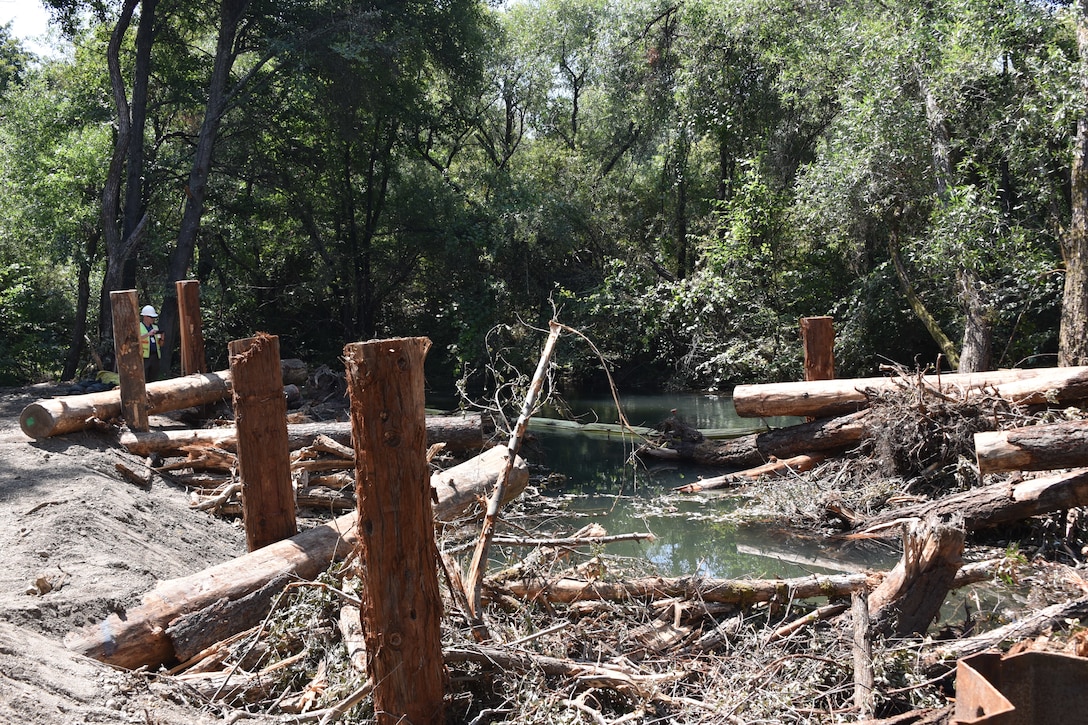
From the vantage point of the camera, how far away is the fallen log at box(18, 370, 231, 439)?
29.0 ft

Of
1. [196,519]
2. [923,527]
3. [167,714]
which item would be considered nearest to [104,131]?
[196,519]

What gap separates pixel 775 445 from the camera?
1146 centimetres

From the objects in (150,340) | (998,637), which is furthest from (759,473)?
(150,340)

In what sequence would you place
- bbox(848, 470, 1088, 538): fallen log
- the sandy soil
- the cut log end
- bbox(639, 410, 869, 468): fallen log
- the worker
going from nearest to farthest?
the sandy soil
bbox(848, 470, 1088, 538): fallen log
the cut log end
bbox(639, 410, 869, 468): fallen log
the worker

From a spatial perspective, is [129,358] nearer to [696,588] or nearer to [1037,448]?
[696,588]

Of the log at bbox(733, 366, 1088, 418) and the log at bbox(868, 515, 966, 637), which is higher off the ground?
the log at bbox(733, 366, 1088, 418)

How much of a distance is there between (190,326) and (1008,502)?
404 inches

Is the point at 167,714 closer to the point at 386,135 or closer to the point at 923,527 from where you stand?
the point at 923,527

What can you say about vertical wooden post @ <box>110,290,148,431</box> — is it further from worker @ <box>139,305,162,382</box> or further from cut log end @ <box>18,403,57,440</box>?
worker @ <box>139,305,162,382</box>

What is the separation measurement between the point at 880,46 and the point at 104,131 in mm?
15965

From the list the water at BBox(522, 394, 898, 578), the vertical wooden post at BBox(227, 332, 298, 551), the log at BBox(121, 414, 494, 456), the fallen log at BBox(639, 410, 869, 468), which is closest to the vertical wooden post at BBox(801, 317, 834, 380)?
the fallen log at BBox(639, 410, 869, 468)

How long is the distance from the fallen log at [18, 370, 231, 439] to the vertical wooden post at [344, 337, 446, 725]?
5.27 metres

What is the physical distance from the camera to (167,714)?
4207 mm

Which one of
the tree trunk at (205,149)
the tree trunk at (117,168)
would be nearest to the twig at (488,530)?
the tree trunk at (117,168)
